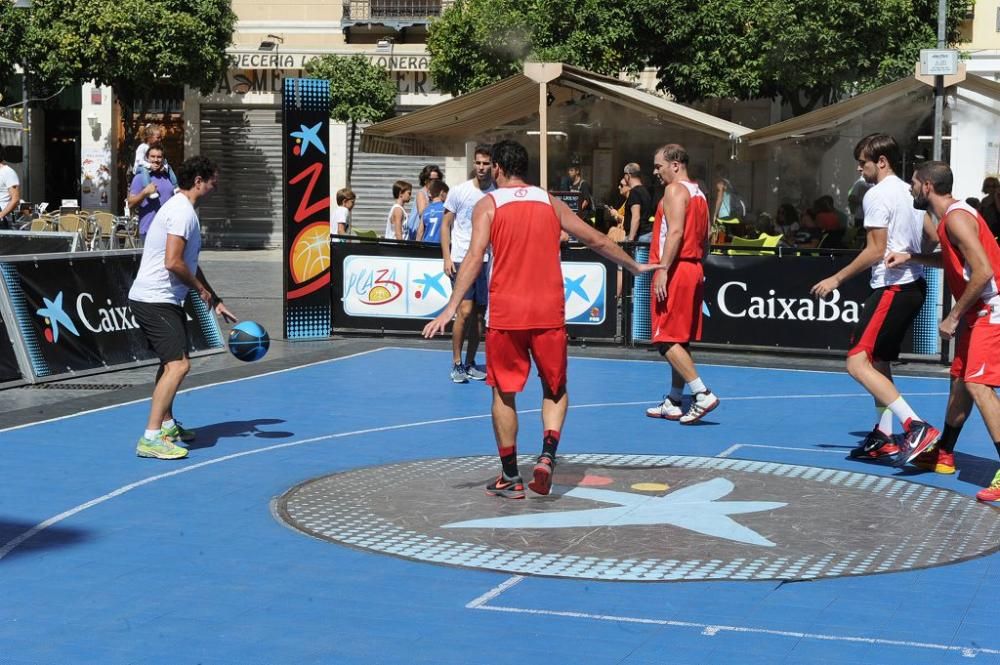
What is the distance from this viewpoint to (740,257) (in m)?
14.4

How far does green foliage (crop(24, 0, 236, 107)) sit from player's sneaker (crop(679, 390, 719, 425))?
25.2 metres

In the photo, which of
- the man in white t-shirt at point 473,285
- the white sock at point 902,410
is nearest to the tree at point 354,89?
the man in white t-shirt at point 473,285

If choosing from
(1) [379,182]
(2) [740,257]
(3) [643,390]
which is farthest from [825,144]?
(3) [643,390]

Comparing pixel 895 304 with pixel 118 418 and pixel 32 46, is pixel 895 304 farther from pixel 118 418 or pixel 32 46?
pixel 32 46

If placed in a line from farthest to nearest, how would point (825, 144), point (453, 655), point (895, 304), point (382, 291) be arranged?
point (825, 144) < point (382, 291) < point (895, 304) < point (453, 655)

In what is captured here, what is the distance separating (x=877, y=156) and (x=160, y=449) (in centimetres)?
502

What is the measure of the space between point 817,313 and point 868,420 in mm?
3462

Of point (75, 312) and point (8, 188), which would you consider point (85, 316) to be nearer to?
point (75, 312)

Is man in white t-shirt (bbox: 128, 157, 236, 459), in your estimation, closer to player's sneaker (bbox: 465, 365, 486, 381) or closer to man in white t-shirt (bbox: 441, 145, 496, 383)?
man in white t-shirt (bbox: 441, 145, 496, 383)

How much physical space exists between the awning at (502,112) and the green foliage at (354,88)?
40.0ft

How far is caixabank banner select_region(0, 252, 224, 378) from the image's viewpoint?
11891mm

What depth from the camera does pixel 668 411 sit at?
1063 centimetres

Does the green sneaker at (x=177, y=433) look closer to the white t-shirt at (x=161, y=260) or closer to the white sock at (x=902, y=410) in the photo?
the white t-shirt at (x=161, y=260)

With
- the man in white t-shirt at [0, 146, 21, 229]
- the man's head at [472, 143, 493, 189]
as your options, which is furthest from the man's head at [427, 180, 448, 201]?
the man in white t-shirt at [0, 146, 21, 229]
